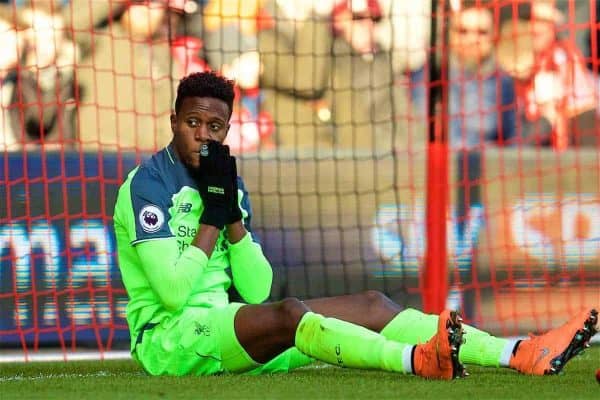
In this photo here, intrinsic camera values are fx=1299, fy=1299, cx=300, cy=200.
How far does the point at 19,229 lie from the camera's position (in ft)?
23.1

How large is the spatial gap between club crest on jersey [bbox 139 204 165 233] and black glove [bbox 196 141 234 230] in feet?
0.50

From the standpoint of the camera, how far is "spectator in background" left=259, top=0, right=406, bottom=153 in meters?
8.09

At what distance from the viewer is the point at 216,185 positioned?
182 inches

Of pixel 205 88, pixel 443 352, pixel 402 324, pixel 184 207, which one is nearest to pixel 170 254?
pixel 184 207

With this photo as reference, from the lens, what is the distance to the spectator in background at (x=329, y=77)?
8.09 m

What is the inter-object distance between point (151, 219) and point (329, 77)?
3.84m

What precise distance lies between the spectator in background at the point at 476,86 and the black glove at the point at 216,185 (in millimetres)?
3779

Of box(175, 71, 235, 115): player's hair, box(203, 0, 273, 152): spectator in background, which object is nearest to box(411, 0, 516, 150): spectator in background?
box(203, 0, 273, 152): spectator in background

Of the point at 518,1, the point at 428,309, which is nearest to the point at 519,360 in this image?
the point at 428,309

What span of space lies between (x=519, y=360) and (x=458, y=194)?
3.21 metres

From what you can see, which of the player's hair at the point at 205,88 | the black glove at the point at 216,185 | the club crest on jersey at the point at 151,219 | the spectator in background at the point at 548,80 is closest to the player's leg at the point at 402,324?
the black glove at the point at 216,185

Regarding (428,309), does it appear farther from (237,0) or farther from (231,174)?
(231,174)

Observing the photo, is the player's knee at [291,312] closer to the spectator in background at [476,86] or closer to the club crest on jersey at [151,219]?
the club crest on jersey at [151,219]

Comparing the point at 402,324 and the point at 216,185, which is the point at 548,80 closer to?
the point at 402,324
